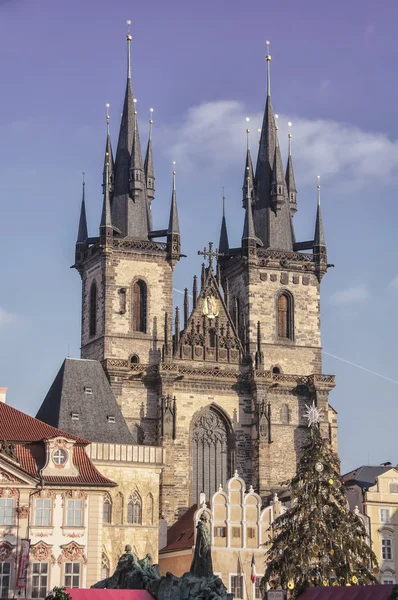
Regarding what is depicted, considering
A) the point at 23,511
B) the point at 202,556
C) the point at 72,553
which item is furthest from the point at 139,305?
the point at 202,556

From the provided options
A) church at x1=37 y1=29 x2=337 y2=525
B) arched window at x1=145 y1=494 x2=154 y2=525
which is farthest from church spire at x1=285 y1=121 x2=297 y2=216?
arched window at x1=145 y1=494 x2=154 y2=525

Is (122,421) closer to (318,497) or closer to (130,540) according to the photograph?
(130,540)

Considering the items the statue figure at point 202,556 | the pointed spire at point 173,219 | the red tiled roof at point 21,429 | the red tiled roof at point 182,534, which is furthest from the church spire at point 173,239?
the statue figure at point 202,556

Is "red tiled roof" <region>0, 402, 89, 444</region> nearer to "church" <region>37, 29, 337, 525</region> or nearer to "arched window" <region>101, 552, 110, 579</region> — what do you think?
"arched window" <region>101, 552, 110, 579</region>

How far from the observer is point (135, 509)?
63.9 metres

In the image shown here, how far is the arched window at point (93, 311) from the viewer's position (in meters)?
79.1

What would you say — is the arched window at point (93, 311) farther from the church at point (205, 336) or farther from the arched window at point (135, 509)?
the arched window at point (135, 509)

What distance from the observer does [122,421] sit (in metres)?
66.9

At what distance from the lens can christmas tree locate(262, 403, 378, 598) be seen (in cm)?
4781

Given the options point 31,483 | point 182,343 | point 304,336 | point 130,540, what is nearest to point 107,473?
point 130,540

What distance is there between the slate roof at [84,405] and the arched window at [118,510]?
302 cm

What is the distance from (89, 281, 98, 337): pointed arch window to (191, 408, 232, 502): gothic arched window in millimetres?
8673

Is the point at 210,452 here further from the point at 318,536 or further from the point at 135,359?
the point at 318,536

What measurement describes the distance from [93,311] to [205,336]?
282 inches
